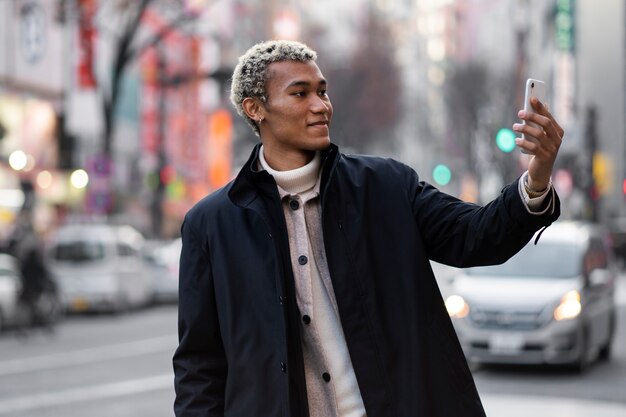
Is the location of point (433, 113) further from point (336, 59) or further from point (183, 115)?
point (183, 115)

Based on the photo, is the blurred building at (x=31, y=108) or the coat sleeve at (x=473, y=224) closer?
the coat sleeve at (x=473, y=224)

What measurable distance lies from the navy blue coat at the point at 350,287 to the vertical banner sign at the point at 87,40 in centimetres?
3016

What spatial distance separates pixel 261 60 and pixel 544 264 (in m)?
12.5

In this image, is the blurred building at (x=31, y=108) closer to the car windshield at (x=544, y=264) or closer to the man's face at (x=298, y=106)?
the car windshield at (x=544, y=264)

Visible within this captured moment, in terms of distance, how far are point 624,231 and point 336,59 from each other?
36070mm

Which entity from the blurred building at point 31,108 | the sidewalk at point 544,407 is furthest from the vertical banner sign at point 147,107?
the sidewalk at point 544,407

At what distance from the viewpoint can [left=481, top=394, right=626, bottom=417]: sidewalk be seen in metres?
11.6

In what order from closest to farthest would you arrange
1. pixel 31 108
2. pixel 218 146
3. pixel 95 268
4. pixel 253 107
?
pixel 253 107
pixel 95 268
pixel 31 108
pixel 218 146

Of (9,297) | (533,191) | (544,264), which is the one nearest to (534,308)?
(544,264)

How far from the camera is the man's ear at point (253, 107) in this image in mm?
4113

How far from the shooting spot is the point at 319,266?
395 centimetres

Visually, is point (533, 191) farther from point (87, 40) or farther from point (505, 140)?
point (87, 40)

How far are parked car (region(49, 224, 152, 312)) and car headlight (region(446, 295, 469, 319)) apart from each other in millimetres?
14023

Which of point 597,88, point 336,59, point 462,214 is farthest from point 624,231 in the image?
point 462,214
